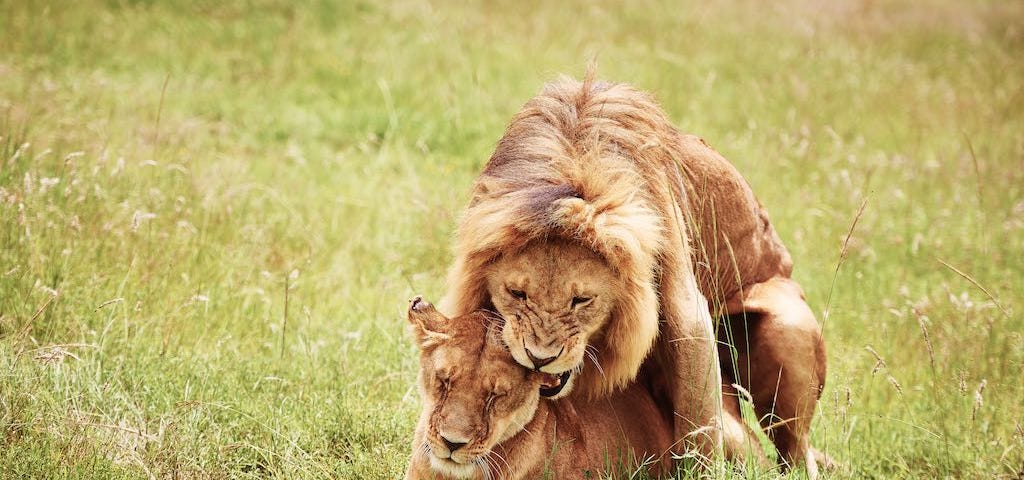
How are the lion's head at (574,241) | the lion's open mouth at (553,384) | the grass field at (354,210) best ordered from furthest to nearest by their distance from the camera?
the grass field at (354,210)
the lion's open mouth at (553,384)
the lion's head at (574,241)

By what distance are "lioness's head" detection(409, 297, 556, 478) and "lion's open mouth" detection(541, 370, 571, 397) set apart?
0.17 ft

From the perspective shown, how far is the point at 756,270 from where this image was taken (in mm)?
5027

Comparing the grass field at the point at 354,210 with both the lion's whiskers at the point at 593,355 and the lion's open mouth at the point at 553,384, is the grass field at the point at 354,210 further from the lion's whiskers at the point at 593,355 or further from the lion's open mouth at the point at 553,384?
the lion's whiskers at the point at 593,355

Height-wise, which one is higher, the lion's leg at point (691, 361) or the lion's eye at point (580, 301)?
the lion's eye at point (580, 301)

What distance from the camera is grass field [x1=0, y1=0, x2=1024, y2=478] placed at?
15.0 feet

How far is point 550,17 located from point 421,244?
7.44 m

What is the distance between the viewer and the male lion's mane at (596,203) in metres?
3.75

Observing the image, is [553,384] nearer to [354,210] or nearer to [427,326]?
[427,326]

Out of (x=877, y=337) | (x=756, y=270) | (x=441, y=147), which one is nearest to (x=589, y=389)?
(x=756, y=270)

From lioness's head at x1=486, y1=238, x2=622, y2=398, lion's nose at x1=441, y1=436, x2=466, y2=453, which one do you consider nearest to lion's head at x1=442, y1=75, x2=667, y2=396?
lioness's head at x1=486, y1=238, x2=622, y2=398

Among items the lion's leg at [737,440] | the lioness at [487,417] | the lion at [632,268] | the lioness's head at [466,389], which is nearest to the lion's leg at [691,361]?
the lion at [632,268]

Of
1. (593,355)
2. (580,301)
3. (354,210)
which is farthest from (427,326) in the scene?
(354,210)

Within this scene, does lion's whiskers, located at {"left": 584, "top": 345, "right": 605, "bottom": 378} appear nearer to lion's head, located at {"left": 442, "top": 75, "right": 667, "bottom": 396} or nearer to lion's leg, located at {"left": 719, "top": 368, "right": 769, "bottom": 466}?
lion's head, located at {"left": 442, "top": 75, "right": 667, "bottom": 396}

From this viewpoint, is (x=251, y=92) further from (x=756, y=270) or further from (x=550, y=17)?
(x=756, y=270)
